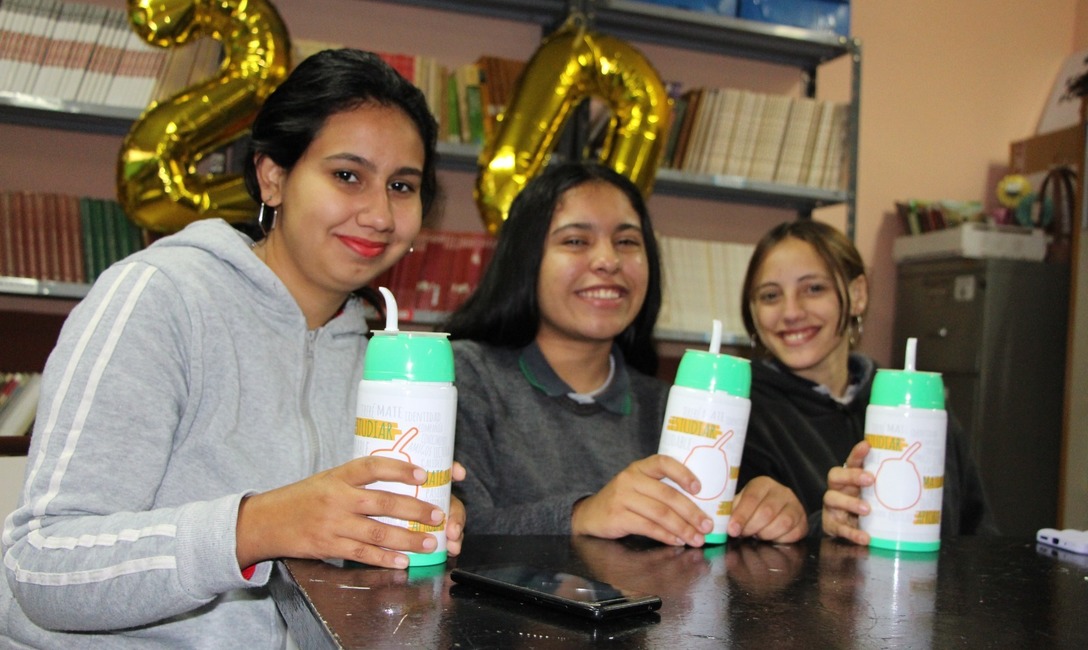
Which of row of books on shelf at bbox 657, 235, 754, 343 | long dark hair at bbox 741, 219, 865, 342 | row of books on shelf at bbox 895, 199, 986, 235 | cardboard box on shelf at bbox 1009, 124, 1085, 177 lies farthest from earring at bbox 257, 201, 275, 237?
cardboard box on shelf at bbox 1009, 124, 1085, 177

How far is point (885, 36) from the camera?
3.26 metres

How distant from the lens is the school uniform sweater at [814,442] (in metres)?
1.33

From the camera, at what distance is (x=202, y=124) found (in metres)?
1.93

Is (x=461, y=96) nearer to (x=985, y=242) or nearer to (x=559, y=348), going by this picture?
(x=559, y=348)

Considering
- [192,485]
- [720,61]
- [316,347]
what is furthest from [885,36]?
[192,485]

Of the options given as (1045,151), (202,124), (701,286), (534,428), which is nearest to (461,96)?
(202,124)

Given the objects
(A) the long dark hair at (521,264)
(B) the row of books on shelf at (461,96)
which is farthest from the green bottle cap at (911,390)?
(B) the row of books on shelf at (461,96)

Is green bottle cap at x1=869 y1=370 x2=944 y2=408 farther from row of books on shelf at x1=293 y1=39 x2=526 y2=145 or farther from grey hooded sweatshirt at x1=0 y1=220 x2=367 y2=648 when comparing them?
row of books on shelf at x1=293 y1=39 x2=526 y2=145

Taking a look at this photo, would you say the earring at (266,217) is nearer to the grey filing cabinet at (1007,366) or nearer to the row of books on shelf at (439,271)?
the row of books on shelf at (439,271)

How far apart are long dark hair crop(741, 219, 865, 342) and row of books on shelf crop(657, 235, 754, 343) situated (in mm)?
954

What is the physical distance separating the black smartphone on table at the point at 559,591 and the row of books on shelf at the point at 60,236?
Result: 5.94ft

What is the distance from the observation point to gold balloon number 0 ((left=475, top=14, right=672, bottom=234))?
6.64 feet

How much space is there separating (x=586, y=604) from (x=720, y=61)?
2.73 metres

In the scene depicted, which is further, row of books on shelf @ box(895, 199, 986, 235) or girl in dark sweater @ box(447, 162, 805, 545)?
row of books on shelf @ box(895, 199, 986, 235)
